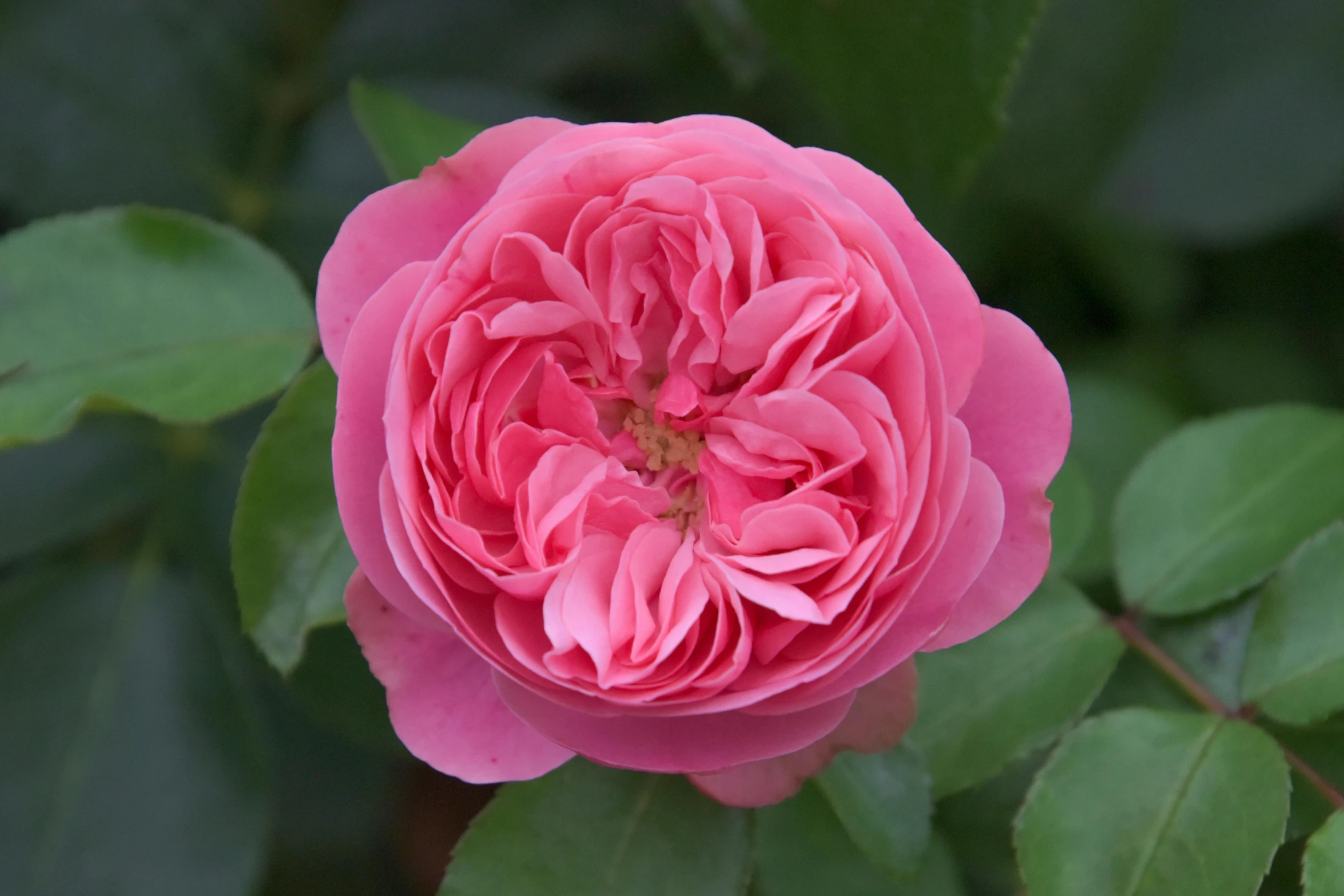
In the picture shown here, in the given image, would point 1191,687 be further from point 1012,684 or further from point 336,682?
point 336,682

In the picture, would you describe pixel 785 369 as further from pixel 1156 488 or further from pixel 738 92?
pixel 738 92

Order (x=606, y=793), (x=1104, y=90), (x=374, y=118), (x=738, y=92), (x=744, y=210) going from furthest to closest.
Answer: (x=738, y=92), (x=1104, y=90), (x=374, y=118), (x=606, y=793), (x=744, y=210)

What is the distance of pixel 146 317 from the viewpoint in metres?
0.68

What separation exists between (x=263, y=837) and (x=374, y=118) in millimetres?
526

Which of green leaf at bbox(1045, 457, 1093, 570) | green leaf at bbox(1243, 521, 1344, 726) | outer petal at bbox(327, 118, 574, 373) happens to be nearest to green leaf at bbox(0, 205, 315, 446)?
outer petal at bbox(327, 118, 574, 373)

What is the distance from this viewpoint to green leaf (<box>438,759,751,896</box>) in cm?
57

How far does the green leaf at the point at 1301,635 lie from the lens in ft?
2.00

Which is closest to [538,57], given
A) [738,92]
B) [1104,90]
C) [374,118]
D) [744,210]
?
[738,92]

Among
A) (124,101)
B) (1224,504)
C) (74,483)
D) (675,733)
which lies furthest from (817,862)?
(124,101)

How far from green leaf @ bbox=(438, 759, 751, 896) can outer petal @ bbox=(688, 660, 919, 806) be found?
0.06 m

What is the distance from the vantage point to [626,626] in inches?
19.6

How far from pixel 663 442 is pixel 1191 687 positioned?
37 cm

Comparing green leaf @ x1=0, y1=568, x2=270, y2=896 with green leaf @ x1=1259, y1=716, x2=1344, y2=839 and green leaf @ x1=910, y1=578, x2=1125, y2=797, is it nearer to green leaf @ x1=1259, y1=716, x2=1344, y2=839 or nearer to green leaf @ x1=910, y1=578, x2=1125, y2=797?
green leaf @ x1=910, y1=578, x2=1125, y2=797

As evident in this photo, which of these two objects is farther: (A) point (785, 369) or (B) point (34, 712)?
(B) point (34, 712)
